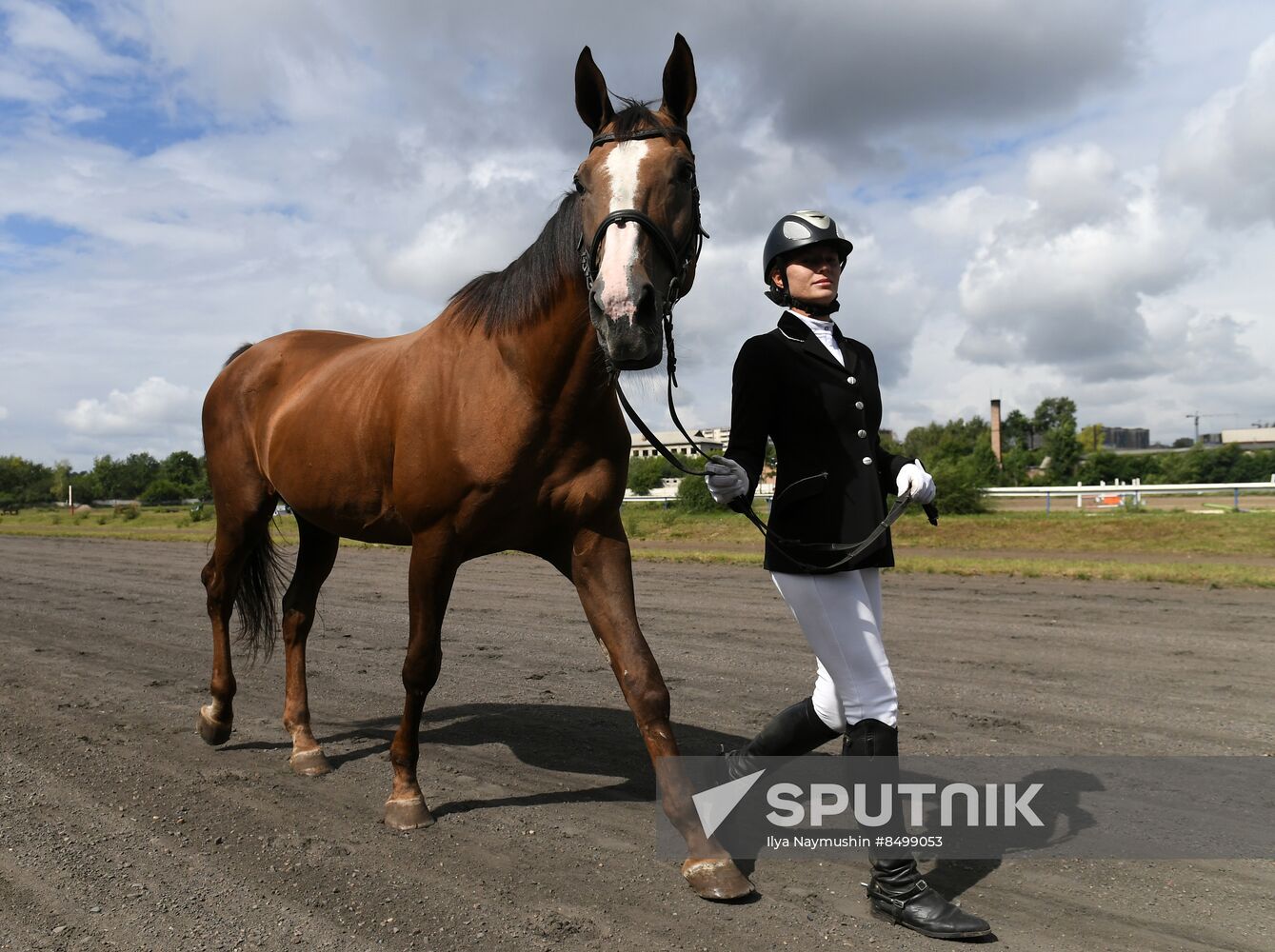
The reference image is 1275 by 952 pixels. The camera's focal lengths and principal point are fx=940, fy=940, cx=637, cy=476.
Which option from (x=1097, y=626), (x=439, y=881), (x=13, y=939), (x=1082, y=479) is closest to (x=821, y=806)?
A: (x=439, y=881)

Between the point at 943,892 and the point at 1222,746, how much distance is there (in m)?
2.76

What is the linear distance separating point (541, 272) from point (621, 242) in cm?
85

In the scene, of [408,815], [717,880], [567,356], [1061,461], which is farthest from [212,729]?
[1061,461]

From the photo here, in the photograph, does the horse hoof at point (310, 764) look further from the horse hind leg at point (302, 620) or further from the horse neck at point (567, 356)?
the horse neck at point (567, 356)

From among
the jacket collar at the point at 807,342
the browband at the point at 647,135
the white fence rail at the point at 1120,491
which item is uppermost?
the browband at the point at 647,135

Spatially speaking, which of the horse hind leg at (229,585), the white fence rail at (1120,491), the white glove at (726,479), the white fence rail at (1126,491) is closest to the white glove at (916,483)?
the white glove at (726,479)

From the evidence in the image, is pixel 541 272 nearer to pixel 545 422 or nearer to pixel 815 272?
pixel 545 422

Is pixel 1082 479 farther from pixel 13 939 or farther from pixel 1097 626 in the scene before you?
pixel 13 939

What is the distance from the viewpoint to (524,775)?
15.1ft

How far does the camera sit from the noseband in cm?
308

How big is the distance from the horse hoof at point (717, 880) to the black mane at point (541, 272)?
2.15m

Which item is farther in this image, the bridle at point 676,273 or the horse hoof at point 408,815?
the horse hoof at point 408,815

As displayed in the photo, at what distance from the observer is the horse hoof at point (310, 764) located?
15.6 feet
